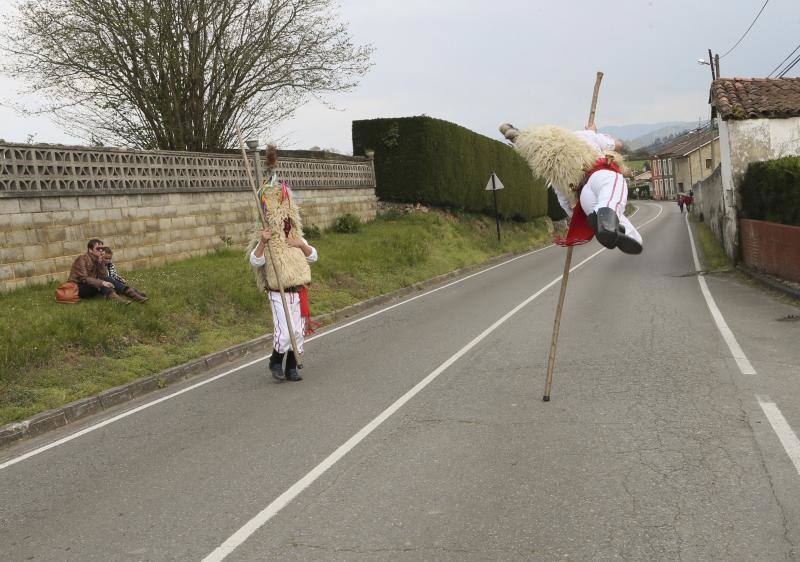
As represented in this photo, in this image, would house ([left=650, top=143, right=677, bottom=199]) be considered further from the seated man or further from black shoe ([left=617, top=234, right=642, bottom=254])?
black shoe ([left=617, top=234, right=642, bottom=254])

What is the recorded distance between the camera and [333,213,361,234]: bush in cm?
2714

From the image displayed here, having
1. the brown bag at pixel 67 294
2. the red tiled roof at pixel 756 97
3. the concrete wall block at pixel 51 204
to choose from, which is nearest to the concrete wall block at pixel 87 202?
the concrete wall block at pixel 51 204

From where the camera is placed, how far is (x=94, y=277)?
12.6m

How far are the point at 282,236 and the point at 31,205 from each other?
6.69m

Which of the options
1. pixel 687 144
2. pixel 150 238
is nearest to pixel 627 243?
pixel 150 238

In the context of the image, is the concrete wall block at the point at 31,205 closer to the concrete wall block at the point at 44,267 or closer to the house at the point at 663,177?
the concrete wall block at the point at 44,267

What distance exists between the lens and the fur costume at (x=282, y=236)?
8914mm

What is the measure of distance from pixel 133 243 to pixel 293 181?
883 centimetres

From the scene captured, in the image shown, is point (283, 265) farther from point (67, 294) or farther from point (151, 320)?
point (67, 294)

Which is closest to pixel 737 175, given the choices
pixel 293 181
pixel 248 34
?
pixel 293 181

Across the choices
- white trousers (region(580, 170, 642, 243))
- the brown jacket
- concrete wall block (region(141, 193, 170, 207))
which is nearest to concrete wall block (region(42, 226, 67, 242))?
the brown jacket

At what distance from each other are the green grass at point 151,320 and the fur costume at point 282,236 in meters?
2.52

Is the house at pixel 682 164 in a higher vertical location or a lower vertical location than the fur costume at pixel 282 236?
higher

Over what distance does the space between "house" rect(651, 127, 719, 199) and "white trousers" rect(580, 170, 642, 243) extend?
79681 millimetres
